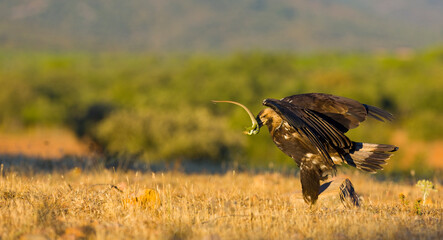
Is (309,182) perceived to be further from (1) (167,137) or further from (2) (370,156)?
(1) (167,137)

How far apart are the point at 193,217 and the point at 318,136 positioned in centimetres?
177

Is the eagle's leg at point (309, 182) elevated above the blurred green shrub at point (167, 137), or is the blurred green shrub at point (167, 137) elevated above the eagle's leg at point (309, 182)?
the blurred green shrub at point (167, 137)

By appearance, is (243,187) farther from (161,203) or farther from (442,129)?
(442,129)

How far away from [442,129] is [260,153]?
12.4 m

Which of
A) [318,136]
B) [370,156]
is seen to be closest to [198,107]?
[370,156]

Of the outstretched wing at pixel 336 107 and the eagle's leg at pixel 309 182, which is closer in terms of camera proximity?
the eagle's leg at pixel 309 182

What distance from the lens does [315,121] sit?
5652mm

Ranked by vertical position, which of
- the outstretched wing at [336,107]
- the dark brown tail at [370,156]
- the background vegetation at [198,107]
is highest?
the background vegetation at [198,107]

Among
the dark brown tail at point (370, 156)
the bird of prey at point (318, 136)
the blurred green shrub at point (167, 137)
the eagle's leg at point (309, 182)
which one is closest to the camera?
the bird of prey at point (318, 136)

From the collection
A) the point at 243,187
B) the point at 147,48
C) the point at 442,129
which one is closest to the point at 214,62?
the point at 442,129

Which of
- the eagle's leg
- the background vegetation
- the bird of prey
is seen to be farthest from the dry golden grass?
the background vegetation

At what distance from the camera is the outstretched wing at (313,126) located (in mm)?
5383

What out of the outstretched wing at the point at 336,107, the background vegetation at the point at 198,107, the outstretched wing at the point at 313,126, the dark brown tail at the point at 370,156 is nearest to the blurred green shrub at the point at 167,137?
the background vegetation at the point at 198,107

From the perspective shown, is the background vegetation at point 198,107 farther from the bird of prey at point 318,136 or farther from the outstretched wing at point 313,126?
the outstretched wing at point 313,126
